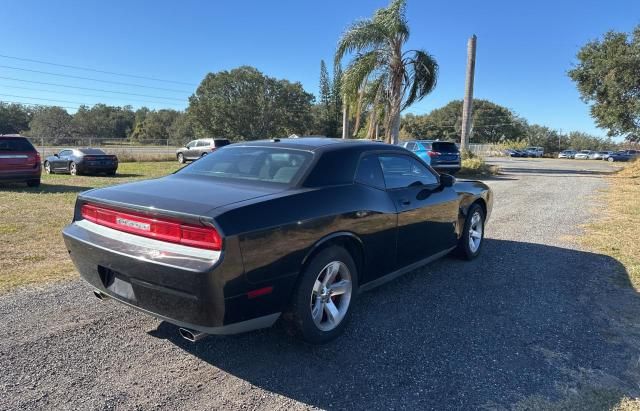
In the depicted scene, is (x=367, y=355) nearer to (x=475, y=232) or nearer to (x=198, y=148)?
(x=475, y=232)

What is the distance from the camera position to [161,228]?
276 cm

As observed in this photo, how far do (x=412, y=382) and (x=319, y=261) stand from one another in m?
1.01

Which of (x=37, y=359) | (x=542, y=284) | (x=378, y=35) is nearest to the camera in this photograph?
(x=37, y=359)

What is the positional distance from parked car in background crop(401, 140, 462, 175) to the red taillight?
1460 centimetres

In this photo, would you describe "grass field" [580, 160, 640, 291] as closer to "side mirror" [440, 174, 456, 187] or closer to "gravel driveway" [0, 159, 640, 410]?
"gravel driveway" [0, 159, 640, 410]

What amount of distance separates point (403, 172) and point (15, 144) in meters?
11.6

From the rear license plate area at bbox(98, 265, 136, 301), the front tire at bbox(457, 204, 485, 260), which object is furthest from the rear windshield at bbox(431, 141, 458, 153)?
the rear license plate area at bbox(98, 265, 136, 301)

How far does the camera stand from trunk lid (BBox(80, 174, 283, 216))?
2758 mm

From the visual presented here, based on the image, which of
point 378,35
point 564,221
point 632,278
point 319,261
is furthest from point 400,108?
point 319,261

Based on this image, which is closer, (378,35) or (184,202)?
(184,202)

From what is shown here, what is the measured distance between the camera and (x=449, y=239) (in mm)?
4914

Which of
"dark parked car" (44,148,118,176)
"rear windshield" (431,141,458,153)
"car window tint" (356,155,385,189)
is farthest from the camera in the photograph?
"dark parked car" (44,148,118,176)

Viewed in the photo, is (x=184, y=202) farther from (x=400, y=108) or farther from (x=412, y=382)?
(x=400, y=108)

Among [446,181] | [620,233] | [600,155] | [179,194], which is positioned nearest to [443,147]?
[620,233]
